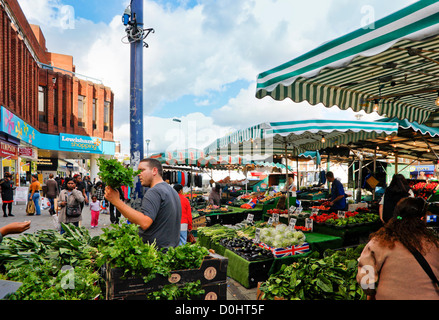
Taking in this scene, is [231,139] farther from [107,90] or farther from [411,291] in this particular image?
[107,90]

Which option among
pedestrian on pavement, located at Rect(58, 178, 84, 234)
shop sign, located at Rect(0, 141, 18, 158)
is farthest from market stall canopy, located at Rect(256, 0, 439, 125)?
shop sign, located at Rect(0, 141, 18, 158)

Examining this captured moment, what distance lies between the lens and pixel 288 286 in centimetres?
268

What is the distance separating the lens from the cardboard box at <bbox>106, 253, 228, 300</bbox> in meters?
2.08

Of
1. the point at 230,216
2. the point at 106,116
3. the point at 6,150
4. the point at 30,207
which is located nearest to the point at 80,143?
the point at 106,116

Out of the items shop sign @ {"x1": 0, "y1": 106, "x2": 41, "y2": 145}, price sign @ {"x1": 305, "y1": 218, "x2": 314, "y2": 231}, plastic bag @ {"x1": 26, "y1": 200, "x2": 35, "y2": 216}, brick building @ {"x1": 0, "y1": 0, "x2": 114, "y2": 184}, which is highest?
brick building @ {"x1": 0, "y1": 0, "x2": 114, "y2": 184}

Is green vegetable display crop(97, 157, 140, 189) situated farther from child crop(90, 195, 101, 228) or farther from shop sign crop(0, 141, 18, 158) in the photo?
shop sign crop(0, 141, 18, 158)

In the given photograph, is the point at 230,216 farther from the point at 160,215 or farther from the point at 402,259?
the point at 402,259

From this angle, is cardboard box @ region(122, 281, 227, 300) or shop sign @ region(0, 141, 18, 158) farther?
shop sign @ region(0, 141, 18, 158)

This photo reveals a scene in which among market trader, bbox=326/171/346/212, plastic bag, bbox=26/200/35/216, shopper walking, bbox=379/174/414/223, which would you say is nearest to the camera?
shopper walking, bbox=379/174/414/223

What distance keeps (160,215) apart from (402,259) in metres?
2.07

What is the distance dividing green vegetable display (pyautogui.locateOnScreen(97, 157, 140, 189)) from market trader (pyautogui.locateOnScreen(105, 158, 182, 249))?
3.1 inches

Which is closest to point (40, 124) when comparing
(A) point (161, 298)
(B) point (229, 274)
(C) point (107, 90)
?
(C) point (107, 90)

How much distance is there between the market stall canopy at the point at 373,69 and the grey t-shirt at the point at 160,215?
1519 mm
